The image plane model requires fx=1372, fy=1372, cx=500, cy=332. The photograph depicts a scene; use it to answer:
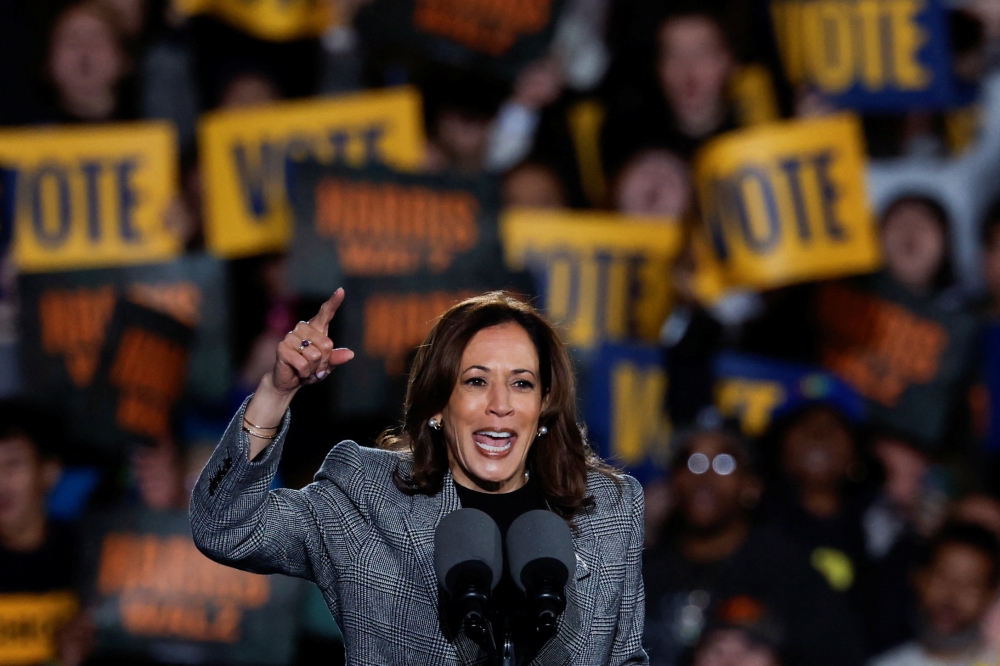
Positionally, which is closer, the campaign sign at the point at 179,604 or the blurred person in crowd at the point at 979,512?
the campaign sign at the point at 179,604

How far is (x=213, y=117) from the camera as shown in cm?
493

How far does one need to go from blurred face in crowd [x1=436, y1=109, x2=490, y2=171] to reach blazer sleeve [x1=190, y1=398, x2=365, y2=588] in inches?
137

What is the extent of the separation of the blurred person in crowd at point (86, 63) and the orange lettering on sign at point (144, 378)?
4.03 feet

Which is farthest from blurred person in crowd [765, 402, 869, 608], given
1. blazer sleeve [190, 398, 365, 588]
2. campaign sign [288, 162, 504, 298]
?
blazer sleeve [190, 398, 365, 588]

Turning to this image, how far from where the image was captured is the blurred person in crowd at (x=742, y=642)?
348cm

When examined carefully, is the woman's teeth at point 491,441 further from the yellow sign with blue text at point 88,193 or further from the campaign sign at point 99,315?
the yellow sign with blue text at point 88,193

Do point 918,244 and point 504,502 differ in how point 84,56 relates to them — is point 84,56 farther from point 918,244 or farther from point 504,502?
point 504,502

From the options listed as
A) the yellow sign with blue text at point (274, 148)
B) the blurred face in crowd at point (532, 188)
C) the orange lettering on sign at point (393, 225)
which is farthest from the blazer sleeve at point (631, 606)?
the blurred face in crowd at point (532, 188)

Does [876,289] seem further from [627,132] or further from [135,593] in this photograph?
[135,593]

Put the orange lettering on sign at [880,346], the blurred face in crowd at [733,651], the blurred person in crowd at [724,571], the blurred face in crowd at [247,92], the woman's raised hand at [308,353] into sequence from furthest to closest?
the blurred face in crowd at [247,92], the orange lettering on sign at [880,346], the blurred person in crowd at [724,571], the blurred face in crowd at [733,651], the woman's raised hand at [308,353]

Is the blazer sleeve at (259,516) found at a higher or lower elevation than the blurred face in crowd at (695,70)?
lower

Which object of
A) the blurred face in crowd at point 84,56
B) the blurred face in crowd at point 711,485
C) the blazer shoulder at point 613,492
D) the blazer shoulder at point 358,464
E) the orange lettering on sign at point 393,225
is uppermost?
the blurred face in crowd at point 84,56

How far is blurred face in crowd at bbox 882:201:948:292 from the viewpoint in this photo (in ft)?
17.6

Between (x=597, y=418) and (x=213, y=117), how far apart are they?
1752 millimetres
